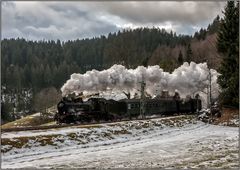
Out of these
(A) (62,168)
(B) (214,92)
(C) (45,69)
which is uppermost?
(C) (45,69)

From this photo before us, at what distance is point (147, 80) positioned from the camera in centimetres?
6600

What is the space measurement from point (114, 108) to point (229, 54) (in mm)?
15967

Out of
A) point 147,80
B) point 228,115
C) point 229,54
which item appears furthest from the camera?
point 147,80

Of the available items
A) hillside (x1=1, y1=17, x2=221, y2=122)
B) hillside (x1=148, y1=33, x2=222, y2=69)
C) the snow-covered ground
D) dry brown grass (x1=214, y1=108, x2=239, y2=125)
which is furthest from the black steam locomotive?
hillside (x1=1, y1=17, x2=221, y2=122)

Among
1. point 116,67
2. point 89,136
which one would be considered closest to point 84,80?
point 116,67

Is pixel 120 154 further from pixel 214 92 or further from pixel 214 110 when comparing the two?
pixel 214 92

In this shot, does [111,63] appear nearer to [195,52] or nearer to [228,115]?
[195,52]

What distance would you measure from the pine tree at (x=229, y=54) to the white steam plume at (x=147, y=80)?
9.68 metres

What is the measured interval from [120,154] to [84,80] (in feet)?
108

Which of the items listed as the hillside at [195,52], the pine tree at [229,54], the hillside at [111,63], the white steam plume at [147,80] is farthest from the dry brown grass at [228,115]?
the hillside at [111,63]

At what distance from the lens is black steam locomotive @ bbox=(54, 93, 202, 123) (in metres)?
41.8

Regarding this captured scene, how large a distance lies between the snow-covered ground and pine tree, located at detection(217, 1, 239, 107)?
13.3 meters

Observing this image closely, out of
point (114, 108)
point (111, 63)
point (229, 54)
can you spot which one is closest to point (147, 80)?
point (229, 54)

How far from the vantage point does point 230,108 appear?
2009 inches
